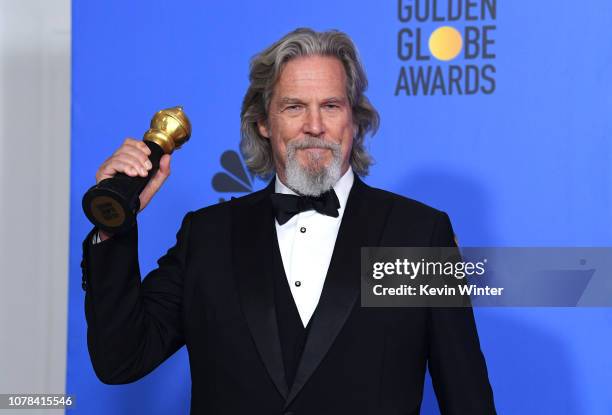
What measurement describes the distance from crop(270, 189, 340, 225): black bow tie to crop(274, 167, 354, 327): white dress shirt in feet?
0.08

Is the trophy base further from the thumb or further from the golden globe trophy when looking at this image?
the thumb

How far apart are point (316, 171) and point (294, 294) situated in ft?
0.93

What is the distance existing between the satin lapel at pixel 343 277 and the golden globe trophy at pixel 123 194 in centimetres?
42

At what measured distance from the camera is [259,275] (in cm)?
189

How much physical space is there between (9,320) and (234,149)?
3.19 feet

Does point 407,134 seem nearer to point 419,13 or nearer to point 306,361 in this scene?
point 419,13

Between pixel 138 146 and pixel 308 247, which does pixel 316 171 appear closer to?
pixel 308 247

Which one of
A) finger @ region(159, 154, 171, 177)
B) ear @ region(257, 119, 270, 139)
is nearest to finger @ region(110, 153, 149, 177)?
finger @ region(159, 154, 171, 177)

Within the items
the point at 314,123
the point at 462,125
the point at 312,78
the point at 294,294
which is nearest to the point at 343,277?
the point at 294,294

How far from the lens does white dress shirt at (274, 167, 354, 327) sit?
190 cm

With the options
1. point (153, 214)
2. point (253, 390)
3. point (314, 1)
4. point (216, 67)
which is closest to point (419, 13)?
point (314, 1)

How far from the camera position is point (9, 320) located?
3.04 m

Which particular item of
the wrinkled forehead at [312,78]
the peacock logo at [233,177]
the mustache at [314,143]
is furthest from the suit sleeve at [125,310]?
the peacock logo at [233,177]

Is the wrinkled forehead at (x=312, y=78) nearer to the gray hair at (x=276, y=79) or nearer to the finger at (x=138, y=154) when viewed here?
the gray hair at (x=276, y=79)
